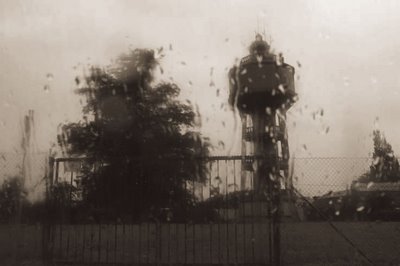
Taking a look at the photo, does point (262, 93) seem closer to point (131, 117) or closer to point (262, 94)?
point (262, 94)

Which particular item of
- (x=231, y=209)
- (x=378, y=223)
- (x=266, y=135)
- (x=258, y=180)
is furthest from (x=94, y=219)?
(x=266, y=135)

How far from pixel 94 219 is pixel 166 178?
163cm

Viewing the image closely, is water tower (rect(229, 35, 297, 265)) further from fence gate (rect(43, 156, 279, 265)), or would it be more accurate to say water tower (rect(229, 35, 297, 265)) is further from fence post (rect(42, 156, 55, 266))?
fence post (rect(42, 156, 55, 266))

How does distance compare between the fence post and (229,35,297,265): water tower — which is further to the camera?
(229,35,297,265): water tower

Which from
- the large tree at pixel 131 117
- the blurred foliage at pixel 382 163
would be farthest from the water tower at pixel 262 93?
the blurred foliage at pixel 382 163

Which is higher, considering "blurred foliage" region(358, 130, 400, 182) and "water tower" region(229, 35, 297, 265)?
"water tower" region(229, 35, 297, 265)

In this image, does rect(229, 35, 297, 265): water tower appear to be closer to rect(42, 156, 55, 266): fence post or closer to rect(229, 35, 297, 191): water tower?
rect(229, 35, 297, 191): water tower

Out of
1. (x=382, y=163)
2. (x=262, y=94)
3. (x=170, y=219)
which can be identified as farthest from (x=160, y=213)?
(x=262, y=94)

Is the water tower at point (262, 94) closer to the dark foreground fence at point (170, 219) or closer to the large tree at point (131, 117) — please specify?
the large tree at point (131, 117)

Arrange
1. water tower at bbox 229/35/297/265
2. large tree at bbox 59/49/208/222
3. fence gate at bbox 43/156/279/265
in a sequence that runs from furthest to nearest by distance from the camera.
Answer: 1. water tower at bbox 229/35/297/265
2. large tree at bbox 59/49/208/222
3. fence gate at bbox 43/156/279/265

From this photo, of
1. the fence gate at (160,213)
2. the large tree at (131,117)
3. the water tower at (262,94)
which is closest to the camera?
the fence gate at (160,213)

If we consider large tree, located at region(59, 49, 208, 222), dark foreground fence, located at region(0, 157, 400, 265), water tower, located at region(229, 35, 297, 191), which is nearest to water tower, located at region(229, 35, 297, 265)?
water tower, located at region(229, 35, 297, 191)

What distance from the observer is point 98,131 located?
2589cm

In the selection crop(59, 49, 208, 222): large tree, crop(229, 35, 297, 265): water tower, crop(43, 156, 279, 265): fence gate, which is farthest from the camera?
crop(229, 35, 297, 265): water tower
